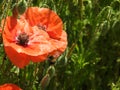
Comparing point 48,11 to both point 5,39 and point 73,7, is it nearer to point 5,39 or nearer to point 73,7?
point 5,39

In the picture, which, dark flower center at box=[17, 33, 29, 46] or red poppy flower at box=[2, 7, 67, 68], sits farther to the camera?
dark flower center at box=[17, 33, 29, 46]

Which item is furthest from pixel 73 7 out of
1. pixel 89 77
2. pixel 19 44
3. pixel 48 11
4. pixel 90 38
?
pixel 19 44

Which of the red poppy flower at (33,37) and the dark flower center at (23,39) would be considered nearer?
the red poppy flower at (33,37)
